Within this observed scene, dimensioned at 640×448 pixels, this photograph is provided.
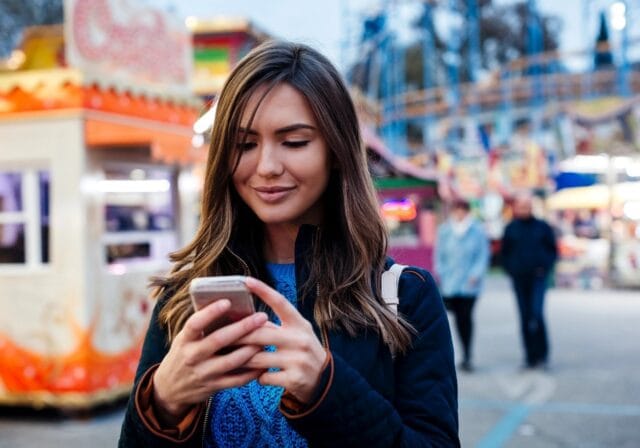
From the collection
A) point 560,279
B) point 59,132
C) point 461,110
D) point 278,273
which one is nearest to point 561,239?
point 560,279

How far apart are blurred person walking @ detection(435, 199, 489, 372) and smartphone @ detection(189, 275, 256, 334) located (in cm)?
649

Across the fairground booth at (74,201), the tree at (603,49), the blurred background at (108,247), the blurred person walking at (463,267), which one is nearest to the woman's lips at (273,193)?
the blurred background at (108,247)

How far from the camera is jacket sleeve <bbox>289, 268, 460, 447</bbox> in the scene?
1169mm

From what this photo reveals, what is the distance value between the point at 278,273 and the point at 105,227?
5.03 meters

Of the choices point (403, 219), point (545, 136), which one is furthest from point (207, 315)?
point (545, 136)

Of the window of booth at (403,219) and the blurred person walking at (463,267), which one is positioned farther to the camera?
the window of booth at (403,219)

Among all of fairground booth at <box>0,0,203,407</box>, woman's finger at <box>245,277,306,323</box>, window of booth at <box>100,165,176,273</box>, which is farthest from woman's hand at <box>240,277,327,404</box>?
window of booth at <box>100,165,176,273</box>

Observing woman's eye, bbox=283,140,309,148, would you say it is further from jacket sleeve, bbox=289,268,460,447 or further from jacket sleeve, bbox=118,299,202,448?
jacket sleeve, bbox=118,299,202,448

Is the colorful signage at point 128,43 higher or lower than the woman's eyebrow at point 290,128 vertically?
higher

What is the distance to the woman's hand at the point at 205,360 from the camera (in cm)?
108

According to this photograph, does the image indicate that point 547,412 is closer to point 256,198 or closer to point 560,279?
point 256,198

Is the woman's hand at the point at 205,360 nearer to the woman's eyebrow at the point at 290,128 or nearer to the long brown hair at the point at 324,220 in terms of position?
the long brown hair at the point at 324,220

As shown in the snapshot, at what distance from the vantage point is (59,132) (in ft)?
19.4

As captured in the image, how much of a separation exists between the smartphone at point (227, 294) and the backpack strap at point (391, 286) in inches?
15.4
